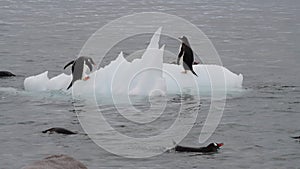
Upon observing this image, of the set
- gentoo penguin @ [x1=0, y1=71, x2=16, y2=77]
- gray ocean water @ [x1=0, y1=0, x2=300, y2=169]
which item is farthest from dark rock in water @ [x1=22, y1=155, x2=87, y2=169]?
gentoo penguin @ [x1=0, y1=71, x2=16, y2=77]

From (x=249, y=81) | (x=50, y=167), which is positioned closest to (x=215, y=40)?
(x=249, y=81)

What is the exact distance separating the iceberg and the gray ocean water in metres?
0.44

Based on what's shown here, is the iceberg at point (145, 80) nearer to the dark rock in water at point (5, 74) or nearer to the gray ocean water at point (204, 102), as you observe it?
the gray ocean water at point (204, 102)

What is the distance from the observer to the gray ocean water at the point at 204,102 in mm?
14016

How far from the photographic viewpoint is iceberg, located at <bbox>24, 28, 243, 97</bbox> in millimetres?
19125

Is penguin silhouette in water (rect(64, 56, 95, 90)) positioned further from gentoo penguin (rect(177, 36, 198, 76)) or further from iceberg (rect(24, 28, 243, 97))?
gentoo penguin (rect(177, 36, 198, 76))

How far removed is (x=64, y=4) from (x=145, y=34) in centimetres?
1934

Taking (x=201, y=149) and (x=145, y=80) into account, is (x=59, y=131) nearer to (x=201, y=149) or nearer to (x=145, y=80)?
(x=201, y=149)

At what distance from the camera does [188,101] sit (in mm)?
18641

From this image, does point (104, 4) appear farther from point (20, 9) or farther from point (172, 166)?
point (172, 166)

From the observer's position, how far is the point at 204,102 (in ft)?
61.4

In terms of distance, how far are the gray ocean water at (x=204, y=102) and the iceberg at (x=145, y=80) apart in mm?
441

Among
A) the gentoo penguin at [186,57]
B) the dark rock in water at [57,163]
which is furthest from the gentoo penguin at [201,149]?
the dark rock in water at [57,163]

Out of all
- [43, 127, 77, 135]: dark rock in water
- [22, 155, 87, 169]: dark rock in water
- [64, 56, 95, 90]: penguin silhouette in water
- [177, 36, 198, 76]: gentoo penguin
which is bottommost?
[43, 127, 77, 135]: dark rock in water
